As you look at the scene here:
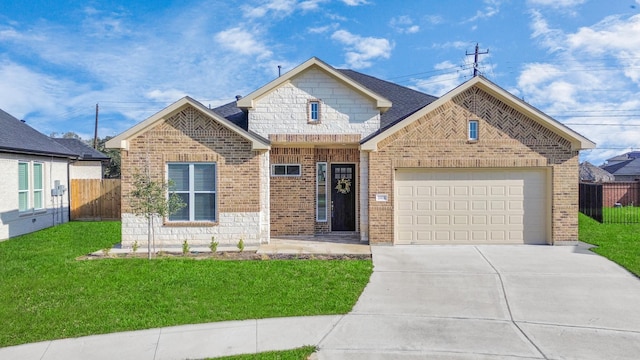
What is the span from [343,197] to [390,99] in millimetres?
4393

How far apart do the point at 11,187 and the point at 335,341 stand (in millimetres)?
14133

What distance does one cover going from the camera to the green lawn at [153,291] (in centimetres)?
639

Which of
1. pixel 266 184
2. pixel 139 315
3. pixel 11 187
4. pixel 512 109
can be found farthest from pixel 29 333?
pixel 512 109

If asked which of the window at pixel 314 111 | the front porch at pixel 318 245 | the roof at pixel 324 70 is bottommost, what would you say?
the front porch at pixel 318 245

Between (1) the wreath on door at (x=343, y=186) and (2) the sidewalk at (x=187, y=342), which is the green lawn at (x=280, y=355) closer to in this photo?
(2) the sidewalk at (x=187, y=342)

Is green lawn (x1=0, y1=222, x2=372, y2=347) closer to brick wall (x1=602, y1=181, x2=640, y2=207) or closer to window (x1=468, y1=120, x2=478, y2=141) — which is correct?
window (x1=468, y1=120, x2=478, y2=141)

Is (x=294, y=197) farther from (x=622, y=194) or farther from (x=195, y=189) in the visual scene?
(x=622, y=194)

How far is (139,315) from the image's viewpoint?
6.57 meters

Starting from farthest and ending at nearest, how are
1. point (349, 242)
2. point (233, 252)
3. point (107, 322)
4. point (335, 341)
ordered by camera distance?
1. point (349, 242)
2. point (233, 252)
3. point (107, 322)
4. point (335, 341)

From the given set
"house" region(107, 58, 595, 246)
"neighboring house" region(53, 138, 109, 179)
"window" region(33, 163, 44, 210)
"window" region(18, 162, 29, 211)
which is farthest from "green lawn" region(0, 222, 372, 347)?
"neighboring house" region(53, 138, 109, 179)

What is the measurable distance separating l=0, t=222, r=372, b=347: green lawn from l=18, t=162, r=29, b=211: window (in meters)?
4.59

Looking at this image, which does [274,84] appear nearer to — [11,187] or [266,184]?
[266,184]

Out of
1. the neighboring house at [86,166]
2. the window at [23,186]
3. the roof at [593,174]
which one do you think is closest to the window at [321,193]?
the window at [23,186]

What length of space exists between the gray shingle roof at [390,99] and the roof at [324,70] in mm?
777
